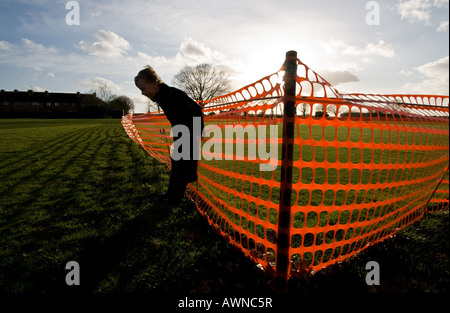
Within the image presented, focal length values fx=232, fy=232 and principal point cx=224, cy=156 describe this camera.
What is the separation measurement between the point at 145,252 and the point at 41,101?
103 metres

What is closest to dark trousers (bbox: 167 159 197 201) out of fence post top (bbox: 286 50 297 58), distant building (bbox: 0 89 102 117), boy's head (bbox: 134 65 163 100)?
boy's head (bbox: 134 65 163 100)

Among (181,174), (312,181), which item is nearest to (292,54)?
(312,181)

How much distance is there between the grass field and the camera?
2.26 m

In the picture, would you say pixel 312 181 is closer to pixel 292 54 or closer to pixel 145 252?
pixel 292 54

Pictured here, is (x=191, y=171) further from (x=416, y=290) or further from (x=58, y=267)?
(x=416, y=290)

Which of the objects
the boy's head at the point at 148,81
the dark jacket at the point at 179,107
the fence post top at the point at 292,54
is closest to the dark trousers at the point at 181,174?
the dark jacket at the point at 179,107

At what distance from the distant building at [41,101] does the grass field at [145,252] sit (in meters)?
79.2

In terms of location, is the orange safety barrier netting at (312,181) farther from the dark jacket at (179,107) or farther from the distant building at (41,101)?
the distant building at (41,101)

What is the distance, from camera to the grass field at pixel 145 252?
7.43 feet

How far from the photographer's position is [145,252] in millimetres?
2709

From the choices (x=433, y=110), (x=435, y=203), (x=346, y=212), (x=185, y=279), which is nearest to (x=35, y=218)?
(x=185, y=279)

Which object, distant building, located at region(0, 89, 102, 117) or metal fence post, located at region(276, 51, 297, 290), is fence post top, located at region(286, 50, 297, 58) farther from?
distant building, located at region(0, 89, 102, 117)

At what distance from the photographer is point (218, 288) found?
2.24m
